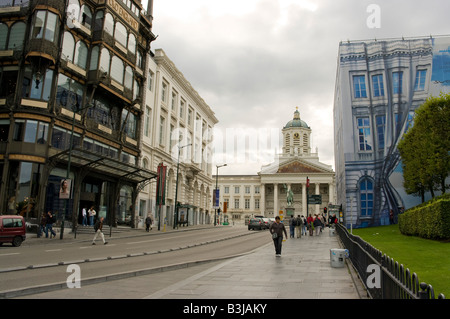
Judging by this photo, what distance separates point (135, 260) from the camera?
598 inches

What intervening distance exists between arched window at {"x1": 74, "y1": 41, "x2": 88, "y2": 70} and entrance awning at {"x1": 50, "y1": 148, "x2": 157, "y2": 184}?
8.19 metres

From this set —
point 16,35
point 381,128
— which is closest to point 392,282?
point 16,35

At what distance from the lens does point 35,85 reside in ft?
92.6

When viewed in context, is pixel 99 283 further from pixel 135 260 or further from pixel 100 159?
pixel 100 159

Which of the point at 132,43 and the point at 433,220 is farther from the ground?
the point at 132,43

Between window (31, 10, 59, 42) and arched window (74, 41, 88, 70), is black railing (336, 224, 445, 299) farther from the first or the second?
arched window (74, 41, 88, 70)

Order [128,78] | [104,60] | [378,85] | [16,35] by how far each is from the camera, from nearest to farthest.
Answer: [16,35], [104,60], [128,78], [378,85]

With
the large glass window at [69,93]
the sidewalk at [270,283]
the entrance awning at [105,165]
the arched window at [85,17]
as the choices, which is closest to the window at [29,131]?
the entrance awning at [105,165]

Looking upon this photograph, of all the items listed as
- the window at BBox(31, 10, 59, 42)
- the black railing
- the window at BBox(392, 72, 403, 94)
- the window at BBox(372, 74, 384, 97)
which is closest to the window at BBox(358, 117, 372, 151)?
the window at BBox(372, 74, 384, 97)

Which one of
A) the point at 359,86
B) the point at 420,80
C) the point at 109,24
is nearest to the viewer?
the point at 109,24

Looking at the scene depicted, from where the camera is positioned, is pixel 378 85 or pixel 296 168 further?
pixel 296 168

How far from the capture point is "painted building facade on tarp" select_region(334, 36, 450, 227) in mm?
44688

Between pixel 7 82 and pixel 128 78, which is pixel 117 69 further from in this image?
pixel 7 82

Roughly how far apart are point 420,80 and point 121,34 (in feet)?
113
